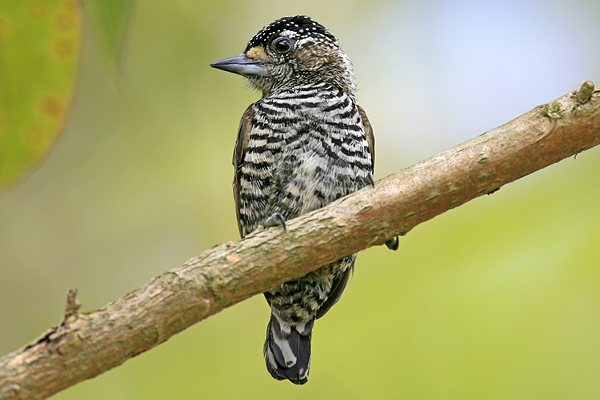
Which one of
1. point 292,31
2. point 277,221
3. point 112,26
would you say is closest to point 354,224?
point 277,221

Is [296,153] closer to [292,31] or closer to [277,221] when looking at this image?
[277,221]

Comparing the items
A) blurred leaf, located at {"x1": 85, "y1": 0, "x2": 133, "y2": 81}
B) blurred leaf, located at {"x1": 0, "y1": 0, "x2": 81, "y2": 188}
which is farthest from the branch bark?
blurred leaf, located at {"x1": 85, "y1": 0, "x2": 133, "y2": 81}

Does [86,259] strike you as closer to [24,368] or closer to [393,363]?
[393,363]

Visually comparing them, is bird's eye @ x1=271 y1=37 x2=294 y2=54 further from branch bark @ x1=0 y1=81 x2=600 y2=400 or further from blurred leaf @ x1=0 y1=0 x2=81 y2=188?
blurred leaf @ x1=0 y1=0 x2=81 y2=188

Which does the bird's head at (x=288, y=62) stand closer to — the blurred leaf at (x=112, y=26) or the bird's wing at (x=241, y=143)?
the bird's wing at (x=241, y=143)

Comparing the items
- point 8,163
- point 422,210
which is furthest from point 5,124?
point 422,210

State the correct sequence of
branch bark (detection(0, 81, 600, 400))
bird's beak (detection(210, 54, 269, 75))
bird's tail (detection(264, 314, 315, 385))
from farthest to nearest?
bird's beak (detection(210, 54, 269, 75))
bird's tail (detection(264, 314, 315, 385))
branch bark (detection(0, 81, 600, 400))
